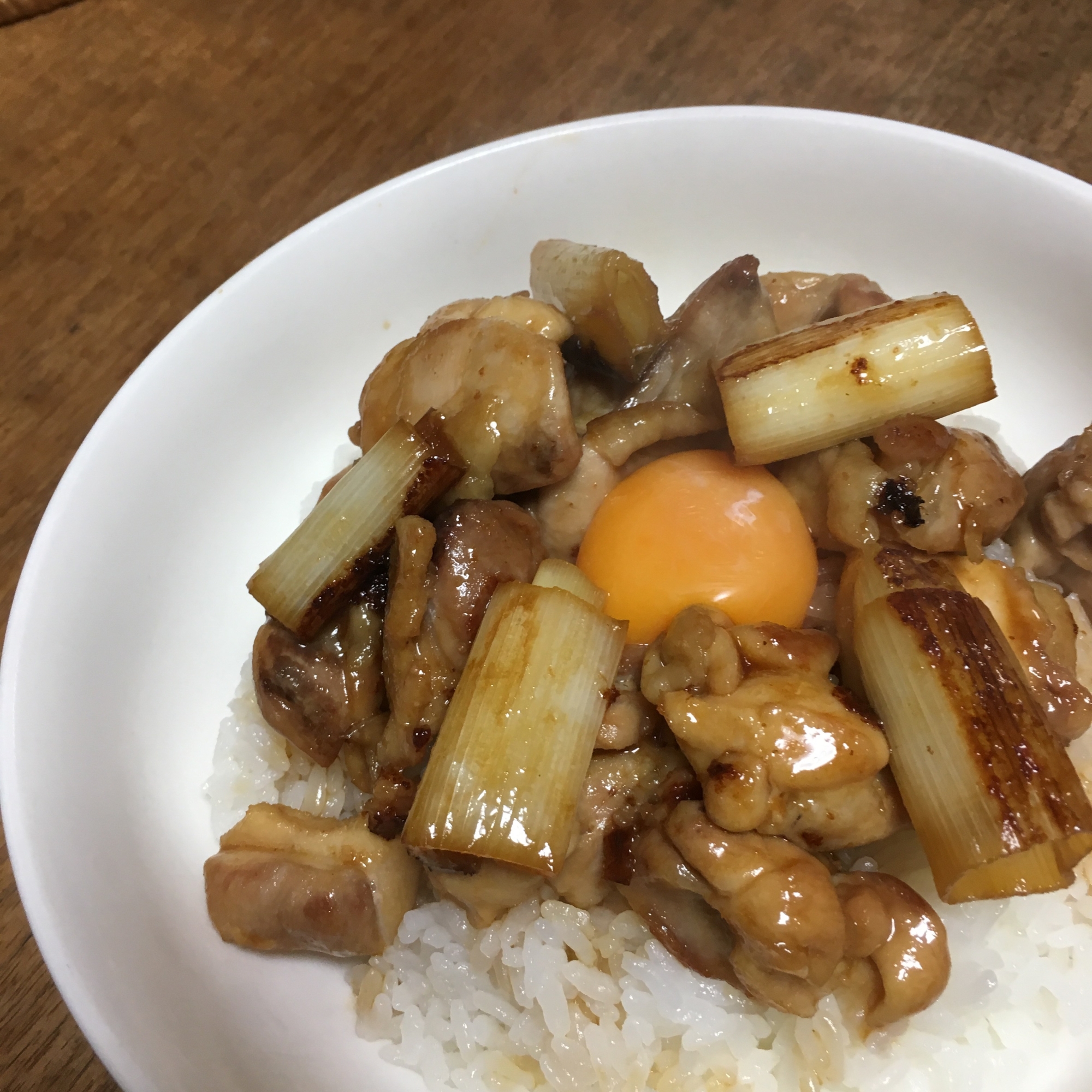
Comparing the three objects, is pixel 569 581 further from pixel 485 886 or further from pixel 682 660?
pixel 485 886

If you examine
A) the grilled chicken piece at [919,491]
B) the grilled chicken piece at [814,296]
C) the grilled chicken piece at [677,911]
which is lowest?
the grilled chicken piece at [677,911]

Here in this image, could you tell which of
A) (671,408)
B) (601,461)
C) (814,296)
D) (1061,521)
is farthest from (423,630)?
(1061,521)

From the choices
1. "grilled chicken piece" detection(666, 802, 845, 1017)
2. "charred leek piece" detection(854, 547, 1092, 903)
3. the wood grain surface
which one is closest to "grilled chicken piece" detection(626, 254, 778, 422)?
"charred leek piece" detection(854, 547, 1092, 903)

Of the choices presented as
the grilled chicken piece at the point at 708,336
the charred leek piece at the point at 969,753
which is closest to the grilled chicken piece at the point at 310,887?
the charred leek piece at the point at 969,753

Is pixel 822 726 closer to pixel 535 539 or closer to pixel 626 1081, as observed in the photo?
pixel 535 539

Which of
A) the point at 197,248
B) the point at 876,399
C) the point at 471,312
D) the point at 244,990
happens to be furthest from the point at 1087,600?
the point at 197,248

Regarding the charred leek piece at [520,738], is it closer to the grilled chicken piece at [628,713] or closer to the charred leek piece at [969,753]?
the grilled chicken piece at [628,713]
